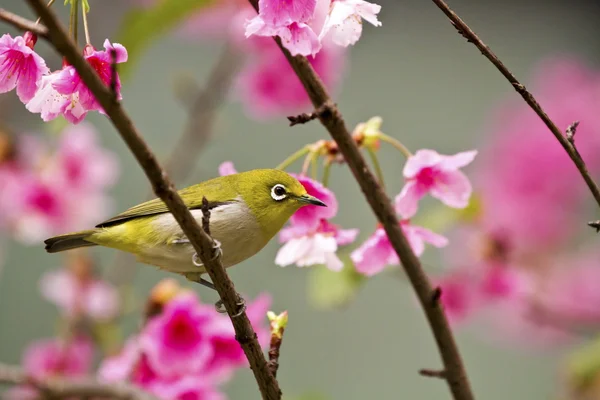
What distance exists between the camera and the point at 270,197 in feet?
4.26

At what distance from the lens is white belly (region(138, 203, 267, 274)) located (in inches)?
47.7

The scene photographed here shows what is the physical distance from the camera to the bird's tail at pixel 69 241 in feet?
4.23

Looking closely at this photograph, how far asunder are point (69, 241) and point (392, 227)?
1.93 feet

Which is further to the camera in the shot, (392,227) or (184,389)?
(184,389)

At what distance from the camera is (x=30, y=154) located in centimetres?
229

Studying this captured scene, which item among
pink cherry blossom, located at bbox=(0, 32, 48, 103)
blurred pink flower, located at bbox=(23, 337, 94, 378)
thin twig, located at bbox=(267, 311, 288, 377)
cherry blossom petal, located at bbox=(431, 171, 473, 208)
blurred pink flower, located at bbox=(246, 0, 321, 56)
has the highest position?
blurred pink flower, located at bbox=(23, 337, 94, 378)

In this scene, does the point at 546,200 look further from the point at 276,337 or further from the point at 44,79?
the point at 44,79

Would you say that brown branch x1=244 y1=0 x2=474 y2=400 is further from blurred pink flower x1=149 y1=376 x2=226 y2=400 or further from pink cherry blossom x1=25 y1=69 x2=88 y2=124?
blurred pink flower x1=149 y1=376 x2=226 y2=400

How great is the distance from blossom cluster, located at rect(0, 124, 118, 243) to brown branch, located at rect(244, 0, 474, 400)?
1416 millimetres

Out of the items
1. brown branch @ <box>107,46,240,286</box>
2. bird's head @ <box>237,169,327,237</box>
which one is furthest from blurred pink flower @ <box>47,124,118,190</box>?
bird's head @ <box>237,169,327,237</box>

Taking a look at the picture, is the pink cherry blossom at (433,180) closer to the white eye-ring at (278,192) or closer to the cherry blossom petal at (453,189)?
the cherry blossom petal at (453,189)

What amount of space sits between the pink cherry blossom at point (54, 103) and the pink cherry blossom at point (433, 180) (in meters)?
0.50

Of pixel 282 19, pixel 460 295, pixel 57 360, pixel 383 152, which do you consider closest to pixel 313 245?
pixel 282 19

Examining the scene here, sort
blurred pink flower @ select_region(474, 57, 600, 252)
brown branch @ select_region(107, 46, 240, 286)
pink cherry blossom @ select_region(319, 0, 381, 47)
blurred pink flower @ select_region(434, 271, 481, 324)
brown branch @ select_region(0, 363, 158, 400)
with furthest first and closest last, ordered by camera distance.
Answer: blurred pink flower @ select_region(474, 57, 600, 252) → brown branch @ select_region(107, 46, 240, 286) → blurred pink flower @ select_region(434, 271, 481, 324) → brown branch @ select_region(0, 363, 158, 400) → pink cherry blossom @ select_region(319, 0, 381, 47)
